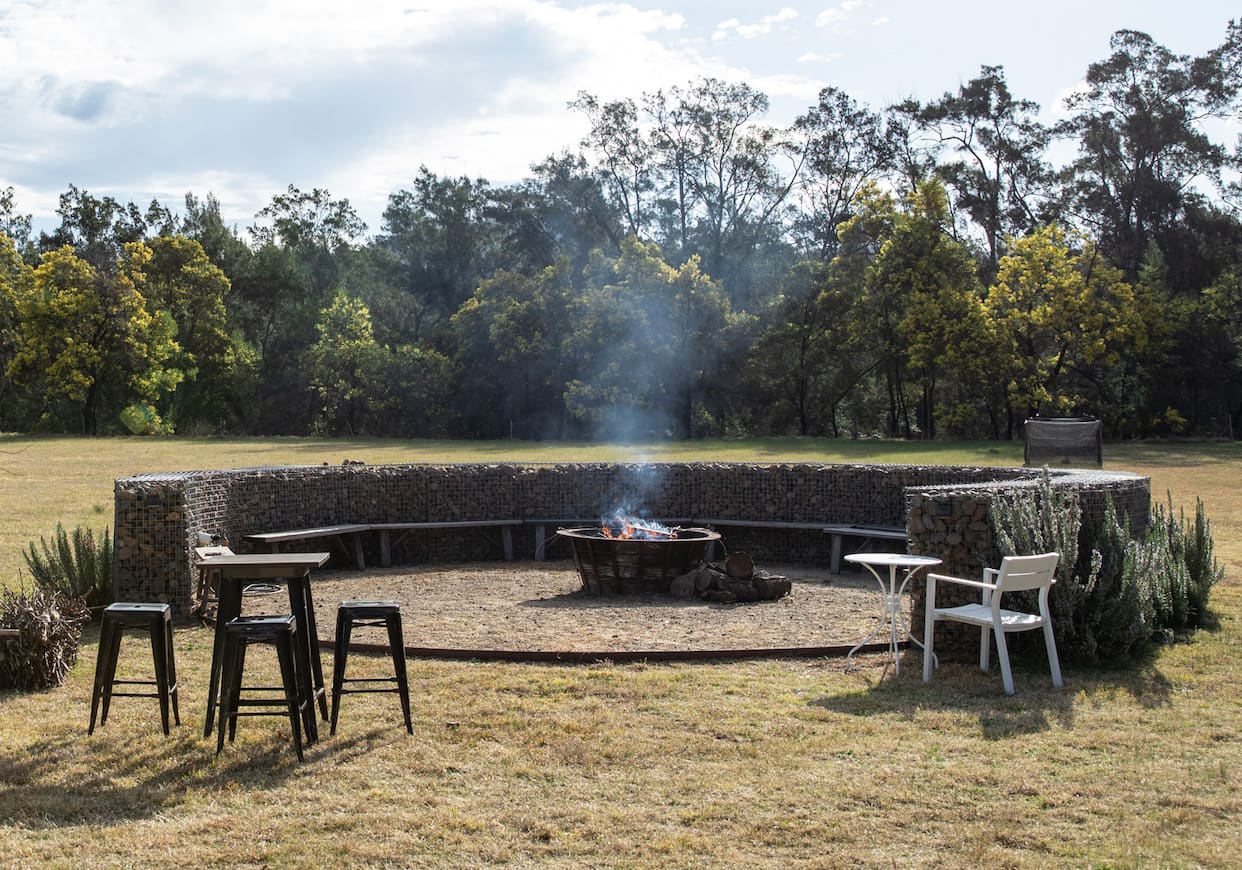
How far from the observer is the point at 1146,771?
16.9ft

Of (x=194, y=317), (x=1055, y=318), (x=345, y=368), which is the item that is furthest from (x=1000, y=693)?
(x=194, y=317)

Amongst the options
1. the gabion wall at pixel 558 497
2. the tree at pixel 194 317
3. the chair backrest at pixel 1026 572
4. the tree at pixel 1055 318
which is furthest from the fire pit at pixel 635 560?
the tree at pixel 194 317

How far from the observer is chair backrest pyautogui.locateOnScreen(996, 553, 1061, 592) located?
628 centimetres

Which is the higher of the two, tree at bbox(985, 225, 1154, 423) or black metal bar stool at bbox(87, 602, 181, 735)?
tree at bbox(985, 225, 1154, 423)

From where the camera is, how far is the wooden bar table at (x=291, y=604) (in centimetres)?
545

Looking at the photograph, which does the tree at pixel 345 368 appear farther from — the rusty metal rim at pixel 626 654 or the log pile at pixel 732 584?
the rusty metal rim at pixel 626 654

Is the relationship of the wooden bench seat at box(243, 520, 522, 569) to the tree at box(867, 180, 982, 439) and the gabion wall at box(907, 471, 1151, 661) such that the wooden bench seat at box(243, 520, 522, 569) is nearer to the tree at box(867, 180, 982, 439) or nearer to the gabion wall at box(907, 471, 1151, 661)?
the gabion wall at box(907, 471, 1151, 661)

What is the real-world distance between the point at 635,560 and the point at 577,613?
977 mm

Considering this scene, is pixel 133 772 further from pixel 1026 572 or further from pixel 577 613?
pixel 577 613

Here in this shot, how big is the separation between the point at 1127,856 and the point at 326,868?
9.17 feet

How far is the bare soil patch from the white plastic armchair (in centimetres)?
121

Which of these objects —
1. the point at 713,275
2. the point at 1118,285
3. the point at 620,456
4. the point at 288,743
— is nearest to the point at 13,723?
the point at 288,743

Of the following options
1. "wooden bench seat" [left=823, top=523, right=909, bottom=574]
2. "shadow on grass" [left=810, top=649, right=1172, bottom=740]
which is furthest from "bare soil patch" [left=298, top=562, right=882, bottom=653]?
"shadow on grass" [left=810, top=649, right=1172, bottom=740]

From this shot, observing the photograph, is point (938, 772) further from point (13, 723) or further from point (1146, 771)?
point (13, 723)
